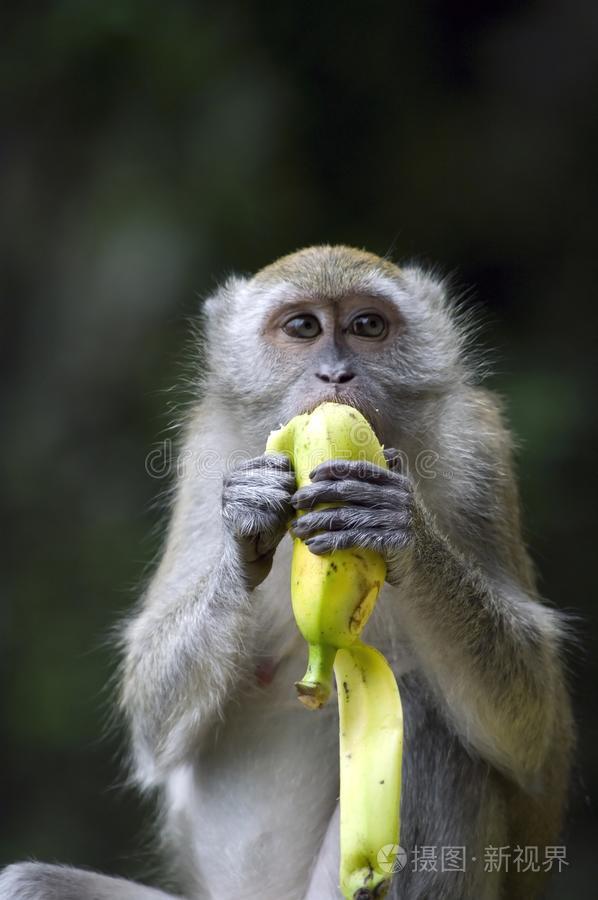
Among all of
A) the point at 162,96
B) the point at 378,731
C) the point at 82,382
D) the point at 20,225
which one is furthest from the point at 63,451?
the point at 378,731

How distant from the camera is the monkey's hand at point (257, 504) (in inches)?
195

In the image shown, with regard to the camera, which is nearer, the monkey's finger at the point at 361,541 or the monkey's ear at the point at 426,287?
the monkey's finger at the point at 361,541

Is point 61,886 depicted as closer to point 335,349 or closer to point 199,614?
point 199,614

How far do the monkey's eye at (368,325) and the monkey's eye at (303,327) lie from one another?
6.8 inches

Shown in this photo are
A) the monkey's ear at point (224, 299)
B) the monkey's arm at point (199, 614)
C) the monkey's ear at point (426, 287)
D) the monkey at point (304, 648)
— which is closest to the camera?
the monkey's arm at point (199, 614)

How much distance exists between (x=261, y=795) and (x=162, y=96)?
5.65 m

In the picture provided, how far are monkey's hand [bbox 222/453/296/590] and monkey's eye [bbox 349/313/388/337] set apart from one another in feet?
3.81

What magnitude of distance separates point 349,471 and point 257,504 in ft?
1.44

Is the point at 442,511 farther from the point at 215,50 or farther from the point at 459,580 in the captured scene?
the point at 215,50

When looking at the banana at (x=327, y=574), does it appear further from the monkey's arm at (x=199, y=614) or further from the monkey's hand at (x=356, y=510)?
the monkey's arm at (x=199, y=614)

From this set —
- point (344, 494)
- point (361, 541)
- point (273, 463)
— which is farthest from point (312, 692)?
point (273, 463)

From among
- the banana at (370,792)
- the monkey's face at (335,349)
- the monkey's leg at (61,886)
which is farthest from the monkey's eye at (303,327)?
the monkey's leg at (61,886)

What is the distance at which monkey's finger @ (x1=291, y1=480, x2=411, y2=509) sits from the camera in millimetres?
4742

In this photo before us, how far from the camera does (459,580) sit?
5551 millimetres
